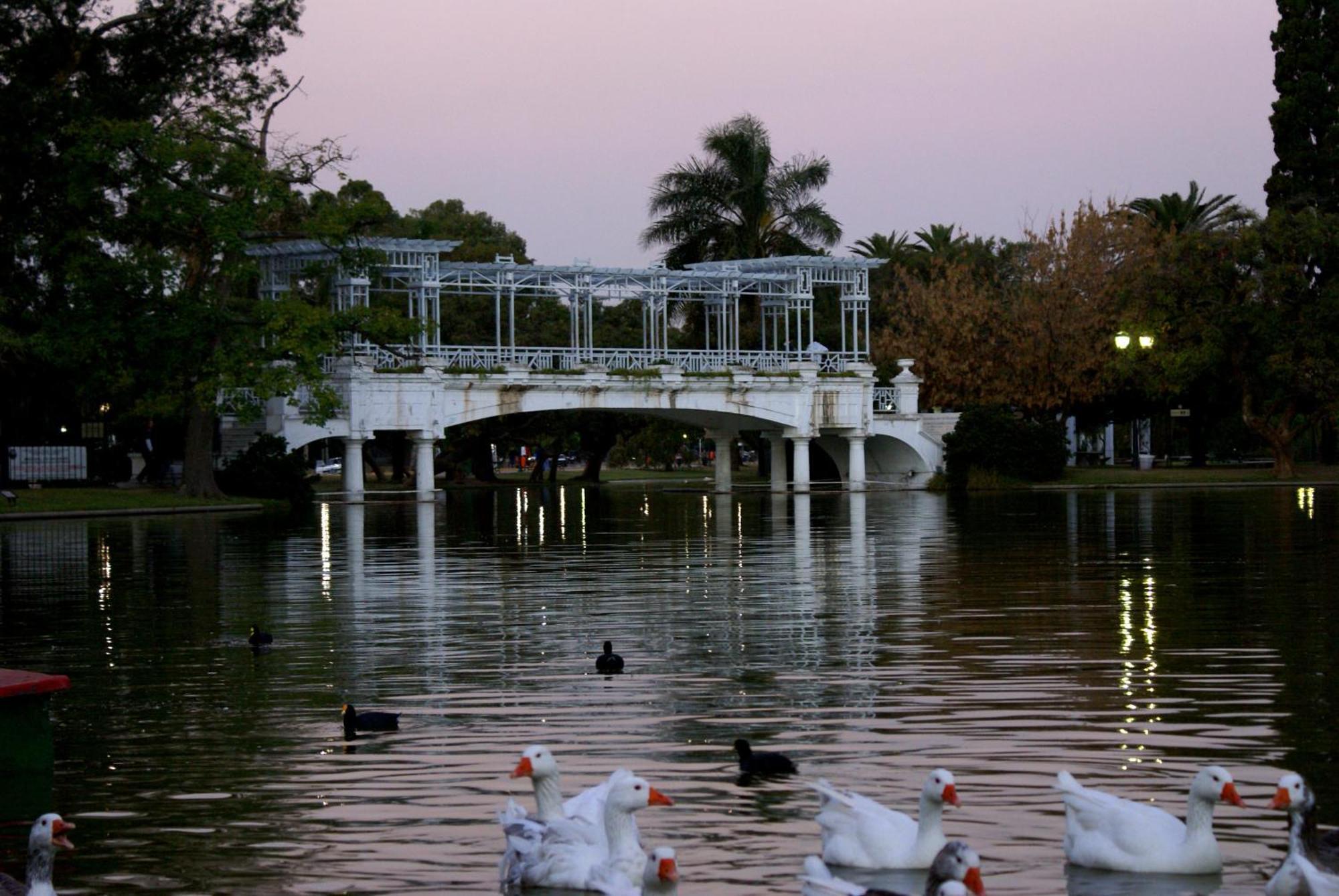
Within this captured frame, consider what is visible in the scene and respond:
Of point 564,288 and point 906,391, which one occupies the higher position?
point 564,288

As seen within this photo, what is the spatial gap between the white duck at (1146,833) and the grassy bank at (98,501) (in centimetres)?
4123

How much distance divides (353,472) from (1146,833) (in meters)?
49.6

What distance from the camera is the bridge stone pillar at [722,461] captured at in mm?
67250

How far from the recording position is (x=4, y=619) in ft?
70.4

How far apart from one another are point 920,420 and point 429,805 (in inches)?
2229

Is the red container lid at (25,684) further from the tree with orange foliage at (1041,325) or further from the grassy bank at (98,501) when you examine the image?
the tree with orange foliage at (1041,325)

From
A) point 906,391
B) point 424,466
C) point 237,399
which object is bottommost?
point 424,466

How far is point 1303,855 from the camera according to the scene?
8484mm

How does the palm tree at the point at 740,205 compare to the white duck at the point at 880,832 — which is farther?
the palm tree at the point at 740,205

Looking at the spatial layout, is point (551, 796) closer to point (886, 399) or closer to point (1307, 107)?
point (886, 399)

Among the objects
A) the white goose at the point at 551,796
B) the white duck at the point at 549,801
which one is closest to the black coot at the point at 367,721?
the white duck at the point at 549,801

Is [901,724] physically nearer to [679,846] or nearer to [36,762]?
[679,846]

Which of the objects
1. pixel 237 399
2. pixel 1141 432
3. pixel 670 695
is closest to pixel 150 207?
pixel 237 399

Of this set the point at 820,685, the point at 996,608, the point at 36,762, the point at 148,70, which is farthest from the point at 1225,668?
the point at 148,70
